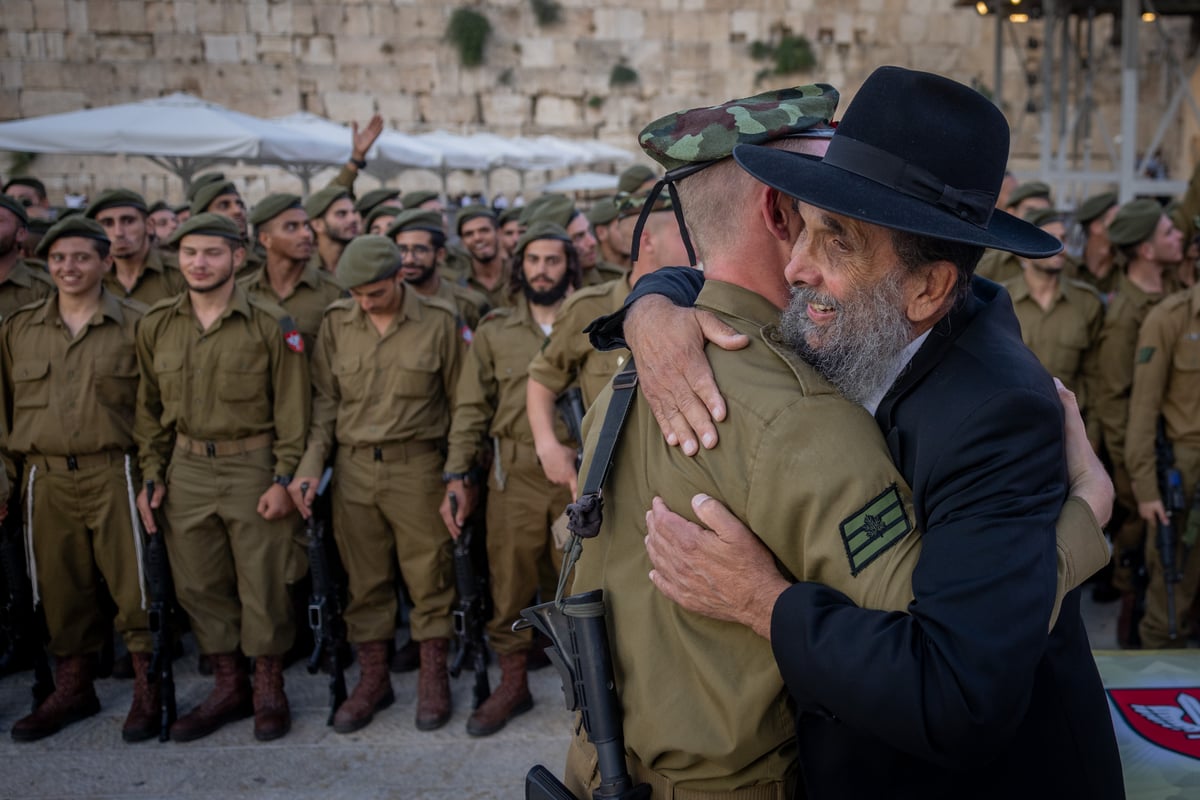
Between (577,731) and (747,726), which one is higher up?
(747,726)

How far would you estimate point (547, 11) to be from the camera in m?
19.5

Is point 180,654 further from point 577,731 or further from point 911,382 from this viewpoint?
point 911,382

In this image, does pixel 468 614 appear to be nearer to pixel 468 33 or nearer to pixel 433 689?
pixel 433 689

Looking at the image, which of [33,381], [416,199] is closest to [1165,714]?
[33,381]

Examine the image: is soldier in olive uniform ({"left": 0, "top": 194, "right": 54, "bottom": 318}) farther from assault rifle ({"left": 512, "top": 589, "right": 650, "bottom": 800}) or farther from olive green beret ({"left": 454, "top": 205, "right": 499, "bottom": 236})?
assault rifle ({"left": 512, "top": 589, "right": 650, "bottom": 800})

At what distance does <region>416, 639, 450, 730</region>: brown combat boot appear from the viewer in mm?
4418

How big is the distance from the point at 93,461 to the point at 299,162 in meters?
7.28

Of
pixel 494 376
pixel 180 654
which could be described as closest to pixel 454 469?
pixel 494 376

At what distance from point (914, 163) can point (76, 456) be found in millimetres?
4224

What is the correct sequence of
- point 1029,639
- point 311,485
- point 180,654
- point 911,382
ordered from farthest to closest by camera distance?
point 180,654, point 311,485, point 911,382, point 1029,639

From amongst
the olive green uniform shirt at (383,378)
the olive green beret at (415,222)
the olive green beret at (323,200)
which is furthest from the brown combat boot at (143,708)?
the olive green beret at (323,200)

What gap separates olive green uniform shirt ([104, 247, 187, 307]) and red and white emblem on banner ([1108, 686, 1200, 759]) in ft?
18.6

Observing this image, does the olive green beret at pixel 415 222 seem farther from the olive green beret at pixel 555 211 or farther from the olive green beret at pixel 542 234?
the olive green beret at pixel 542 234

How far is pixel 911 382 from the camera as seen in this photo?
145 centimetres
